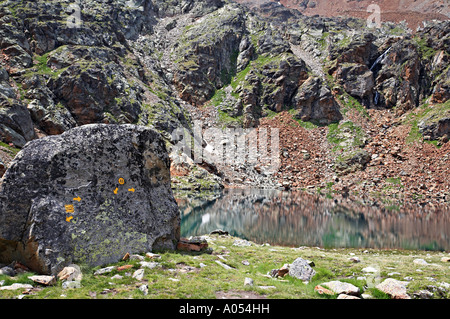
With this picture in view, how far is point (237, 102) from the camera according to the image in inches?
4173

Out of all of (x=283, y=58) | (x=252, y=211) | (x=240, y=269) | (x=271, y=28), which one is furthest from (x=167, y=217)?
(x=271, y=28)

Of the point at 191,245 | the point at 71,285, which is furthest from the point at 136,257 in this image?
the point at 191,245

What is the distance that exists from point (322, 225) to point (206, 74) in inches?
3753

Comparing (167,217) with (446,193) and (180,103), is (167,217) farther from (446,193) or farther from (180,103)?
(180,103)

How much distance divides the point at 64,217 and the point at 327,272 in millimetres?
9549

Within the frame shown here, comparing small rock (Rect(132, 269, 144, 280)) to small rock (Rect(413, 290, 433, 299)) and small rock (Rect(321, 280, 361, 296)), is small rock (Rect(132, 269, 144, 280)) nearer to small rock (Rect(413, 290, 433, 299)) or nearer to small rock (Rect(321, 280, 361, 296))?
small rock (Rect(321, 280, 361, 296))

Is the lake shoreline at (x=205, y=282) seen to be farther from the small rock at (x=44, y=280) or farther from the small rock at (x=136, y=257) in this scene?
the small rock at (x=44, y=280)

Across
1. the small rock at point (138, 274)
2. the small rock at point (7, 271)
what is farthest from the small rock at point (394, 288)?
the small rock at point (7, 271)

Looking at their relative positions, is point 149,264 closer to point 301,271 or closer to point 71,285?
point 71,285

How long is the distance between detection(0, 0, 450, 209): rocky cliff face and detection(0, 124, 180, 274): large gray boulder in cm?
4802

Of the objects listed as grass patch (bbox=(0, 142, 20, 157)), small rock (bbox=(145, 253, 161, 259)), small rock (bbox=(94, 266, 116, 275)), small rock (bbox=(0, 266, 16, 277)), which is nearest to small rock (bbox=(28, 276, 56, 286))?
small rock (bbox=(0, 266, 16, 277))

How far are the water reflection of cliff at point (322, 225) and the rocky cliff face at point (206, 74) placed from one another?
26.7 metres

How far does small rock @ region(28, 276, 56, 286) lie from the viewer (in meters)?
7.22

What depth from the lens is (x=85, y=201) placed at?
953 centimetres
